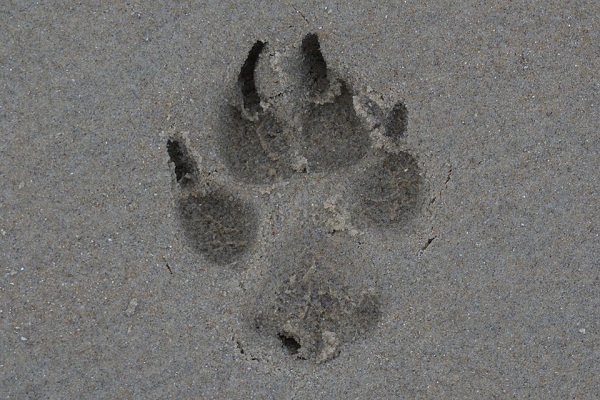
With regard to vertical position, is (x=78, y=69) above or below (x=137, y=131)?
above

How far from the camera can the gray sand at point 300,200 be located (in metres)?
1.56

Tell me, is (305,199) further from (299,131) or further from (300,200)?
(299,131)

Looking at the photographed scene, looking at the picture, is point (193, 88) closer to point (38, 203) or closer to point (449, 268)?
point (38, 203)

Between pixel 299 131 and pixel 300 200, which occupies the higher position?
pixel 299 131

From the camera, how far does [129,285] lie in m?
1.58

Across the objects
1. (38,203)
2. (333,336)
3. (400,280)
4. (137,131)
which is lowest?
(333,336)

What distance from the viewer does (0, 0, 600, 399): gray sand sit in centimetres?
156

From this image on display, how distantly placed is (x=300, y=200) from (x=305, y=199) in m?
0.01

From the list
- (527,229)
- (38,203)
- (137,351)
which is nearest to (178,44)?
(38,203)

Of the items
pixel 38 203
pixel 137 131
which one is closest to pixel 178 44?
pixel 137 131

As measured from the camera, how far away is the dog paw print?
1581 millimetres

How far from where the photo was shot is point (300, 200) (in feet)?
5.24

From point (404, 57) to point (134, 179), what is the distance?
0.80 metres

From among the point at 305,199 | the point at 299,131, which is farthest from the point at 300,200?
the point at 299,131
